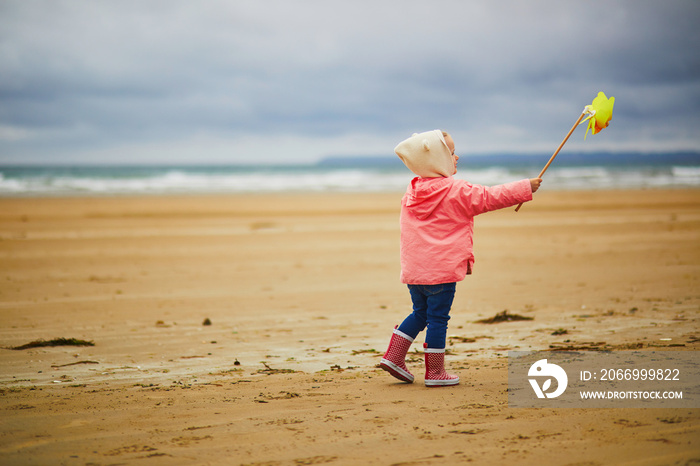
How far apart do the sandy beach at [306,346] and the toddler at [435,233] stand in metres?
0.33

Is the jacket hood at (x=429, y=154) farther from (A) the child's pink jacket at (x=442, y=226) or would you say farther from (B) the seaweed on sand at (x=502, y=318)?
(B) the seaweed on sand at (x=502, y=318)

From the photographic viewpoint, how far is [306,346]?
5402 millimetres

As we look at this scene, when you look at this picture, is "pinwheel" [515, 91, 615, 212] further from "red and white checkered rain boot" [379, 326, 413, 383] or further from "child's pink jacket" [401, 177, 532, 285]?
"red and white checkered rain boot" [379, 326, 413, 383]

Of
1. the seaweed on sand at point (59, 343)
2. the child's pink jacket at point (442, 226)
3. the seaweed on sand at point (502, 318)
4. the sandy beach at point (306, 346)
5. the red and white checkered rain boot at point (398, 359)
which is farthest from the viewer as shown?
the seaweed on sand at point (502, 318)

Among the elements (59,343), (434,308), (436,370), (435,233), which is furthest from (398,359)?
(59,343)

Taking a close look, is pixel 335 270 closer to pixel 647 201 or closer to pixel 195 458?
pixel 195 458

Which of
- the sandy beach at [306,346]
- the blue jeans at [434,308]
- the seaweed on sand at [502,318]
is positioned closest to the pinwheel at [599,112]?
the blue jeans at [434,308]

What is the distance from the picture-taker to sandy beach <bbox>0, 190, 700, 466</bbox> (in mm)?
2992

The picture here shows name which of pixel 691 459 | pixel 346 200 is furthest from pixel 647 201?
pixel 691 459

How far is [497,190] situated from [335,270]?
6770 mm

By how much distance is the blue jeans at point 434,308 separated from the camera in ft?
12.9

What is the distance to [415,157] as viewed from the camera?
3994 mm

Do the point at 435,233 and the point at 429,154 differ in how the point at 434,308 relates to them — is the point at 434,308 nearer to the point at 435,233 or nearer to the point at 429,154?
the point at 435,233

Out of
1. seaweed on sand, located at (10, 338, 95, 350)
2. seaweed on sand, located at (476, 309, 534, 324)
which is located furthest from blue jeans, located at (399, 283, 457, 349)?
seaweed on sand, located at (10, 338, 95, 350)
